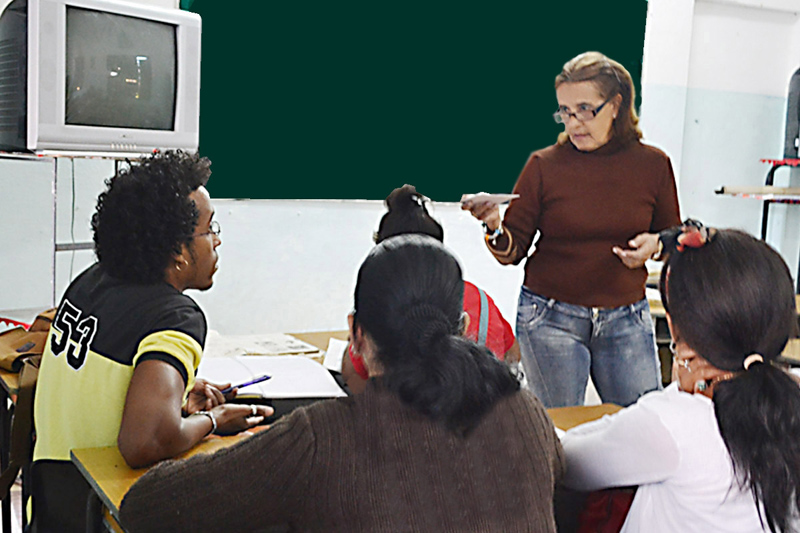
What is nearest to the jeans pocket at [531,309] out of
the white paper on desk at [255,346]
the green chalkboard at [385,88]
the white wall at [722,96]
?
the white paper on desk at [255,346]

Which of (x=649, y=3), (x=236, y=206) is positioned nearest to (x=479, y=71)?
(x=649, y=3)

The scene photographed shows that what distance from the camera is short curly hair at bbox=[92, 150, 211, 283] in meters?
1.50

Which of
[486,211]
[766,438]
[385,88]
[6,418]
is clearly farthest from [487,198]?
[385,88]

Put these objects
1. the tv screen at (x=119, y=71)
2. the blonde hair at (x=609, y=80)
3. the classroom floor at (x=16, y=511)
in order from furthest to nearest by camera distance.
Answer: the tv screen at (x=119, y=71) → the classroom floor at (x=16, y=511) → the blonde hair at (x=609, y=80)

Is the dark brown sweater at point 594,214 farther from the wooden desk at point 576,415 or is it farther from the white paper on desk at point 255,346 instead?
the white paper on desk at point 255,346

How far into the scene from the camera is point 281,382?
172 centimetres

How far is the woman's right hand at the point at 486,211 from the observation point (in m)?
2.11

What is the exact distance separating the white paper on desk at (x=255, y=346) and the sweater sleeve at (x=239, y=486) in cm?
114

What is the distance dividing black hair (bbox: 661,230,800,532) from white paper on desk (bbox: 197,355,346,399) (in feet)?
2.51

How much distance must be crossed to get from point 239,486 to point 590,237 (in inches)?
57.4

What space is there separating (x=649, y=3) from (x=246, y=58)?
8.24 feet

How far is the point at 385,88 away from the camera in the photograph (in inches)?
157

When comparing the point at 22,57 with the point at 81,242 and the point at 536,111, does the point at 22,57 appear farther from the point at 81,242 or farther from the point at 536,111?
the point at 536,111

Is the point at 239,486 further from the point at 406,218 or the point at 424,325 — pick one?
the point at 406,218
